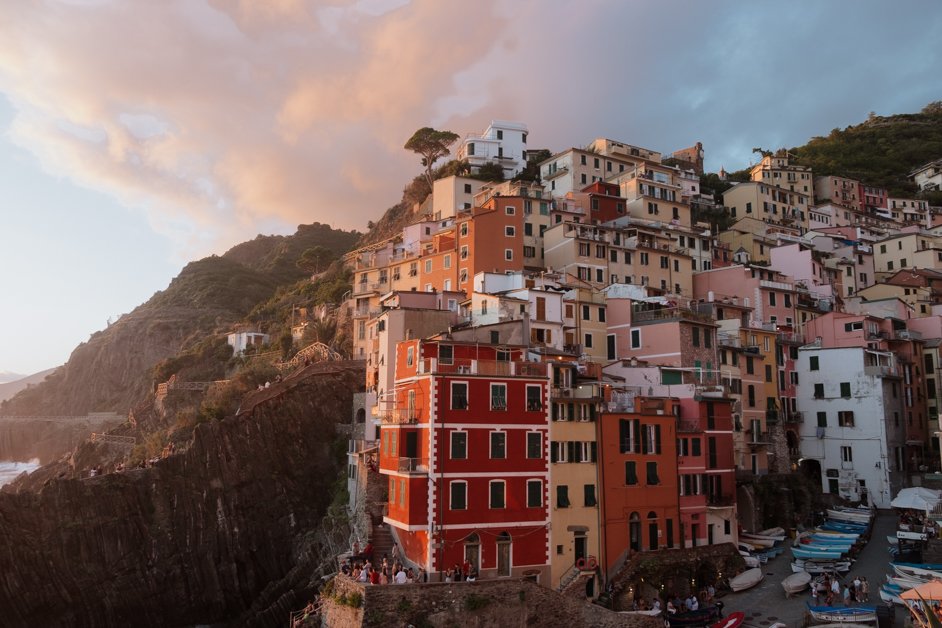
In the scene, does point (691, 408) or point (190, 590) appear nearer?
point (691, 408)

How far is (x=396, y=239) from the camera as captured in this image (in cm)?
8200

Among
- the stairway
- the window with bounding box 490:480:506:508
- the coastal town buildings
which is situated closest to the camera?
the window with bounding box 490:480:506:508

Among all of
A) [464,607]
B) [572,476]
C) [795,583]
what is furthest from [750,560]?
[464,607]

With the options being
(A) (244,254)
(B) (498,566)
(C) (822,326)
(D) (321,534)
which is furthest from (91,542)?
(A) (244,254)

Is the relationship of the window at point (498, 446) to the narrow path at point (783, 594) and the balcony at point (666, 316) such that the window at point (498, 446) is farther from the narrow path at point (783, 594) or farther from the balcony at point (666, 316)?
the balcony at point (666, 316)

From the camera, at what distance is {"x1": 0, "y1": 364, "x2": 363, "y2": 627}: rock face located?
47562 mm

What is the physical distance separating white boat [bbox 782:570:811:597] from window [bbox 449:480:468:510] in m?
17.2

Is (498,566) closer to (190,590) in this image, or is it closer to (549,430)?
(549,430)

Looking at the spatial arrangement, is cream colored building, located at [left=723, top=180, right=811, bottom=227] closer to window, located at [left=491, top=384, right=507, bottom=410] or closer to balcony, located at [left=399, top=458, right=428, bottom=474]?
window, located at [left=491, top=384, right=507, bottom=410]

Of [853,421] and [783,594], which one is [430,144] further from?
[783,594]

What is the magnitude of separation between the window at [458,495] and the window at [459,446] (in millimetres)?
1208

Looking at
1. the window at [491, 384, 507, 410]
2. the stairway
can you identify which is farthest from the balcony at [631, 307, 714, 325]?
the stairway

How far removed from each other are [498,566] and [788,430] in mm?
32612

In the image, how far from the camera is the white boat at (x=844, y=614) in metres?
32.4
